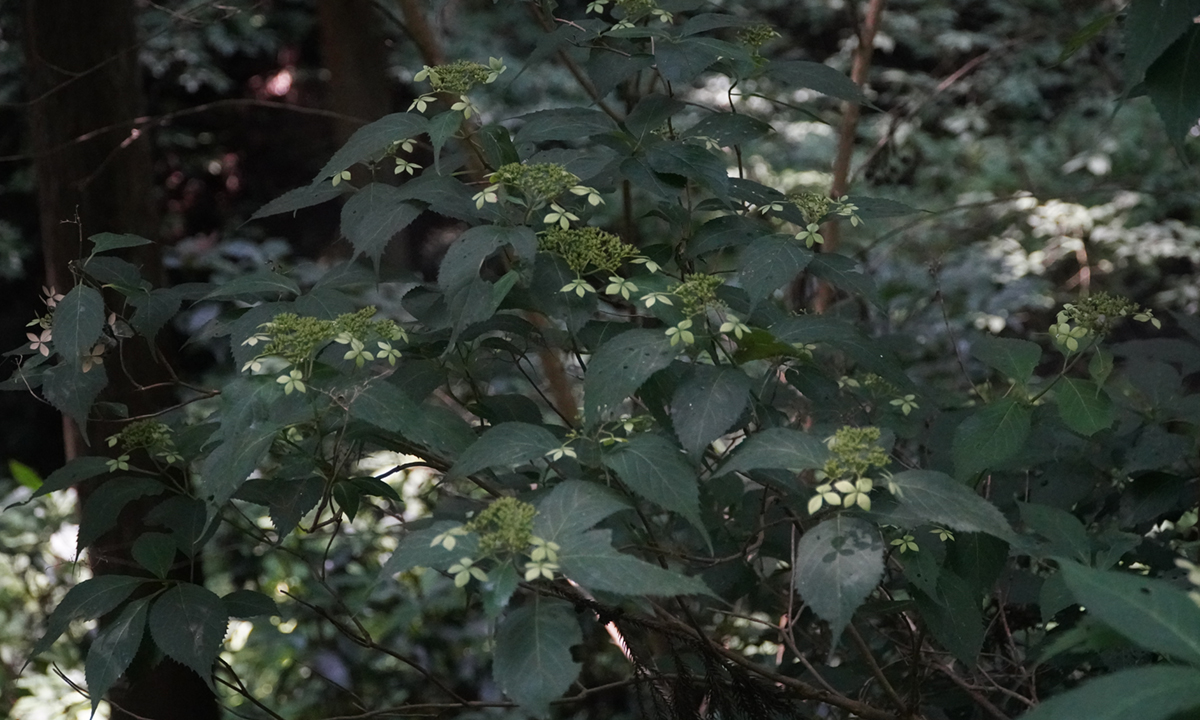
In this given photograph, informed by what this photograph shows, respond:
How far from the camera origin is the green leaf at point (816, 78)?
140cm

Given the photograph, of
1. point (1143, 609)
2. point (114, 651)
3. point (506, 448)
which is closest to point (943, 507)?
point (1143, 609)

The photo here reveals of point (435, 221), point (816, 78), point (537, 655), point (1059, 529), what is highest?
point (816, 78)

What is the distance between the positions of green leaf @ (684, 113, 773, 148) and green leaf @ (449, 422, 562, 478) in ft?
1.78

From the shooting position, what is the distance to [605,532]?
0.96m

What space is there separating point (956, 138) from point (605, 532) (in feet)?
22.9

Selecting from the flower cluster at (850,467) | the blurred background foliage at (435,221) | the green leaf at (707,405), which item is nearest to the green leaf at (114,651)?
the green leaf at (707,405)

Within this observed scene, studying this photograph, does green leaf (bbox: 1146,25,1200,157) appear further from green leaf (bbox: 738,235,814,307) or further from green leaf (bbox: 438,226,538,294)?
green leaf (bbox: 438,226,538,294)

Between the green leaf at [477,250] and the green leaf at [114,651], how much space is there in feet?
2.02

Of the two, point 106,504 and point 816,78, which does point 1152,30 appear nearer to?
point 816,78

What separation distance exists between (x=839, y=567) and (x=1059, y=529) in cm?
48

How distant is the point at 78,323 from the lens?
4.40 ft

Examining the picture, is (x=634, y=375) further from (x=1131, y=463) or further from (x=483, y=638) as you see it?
(x=483, y=638)

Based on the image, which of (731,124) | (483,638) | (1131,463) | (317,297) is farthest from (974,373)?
(317,297)

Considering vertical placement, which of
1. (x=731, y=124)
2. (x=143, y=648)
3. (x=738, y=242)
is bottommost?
(x=143, y=648)
